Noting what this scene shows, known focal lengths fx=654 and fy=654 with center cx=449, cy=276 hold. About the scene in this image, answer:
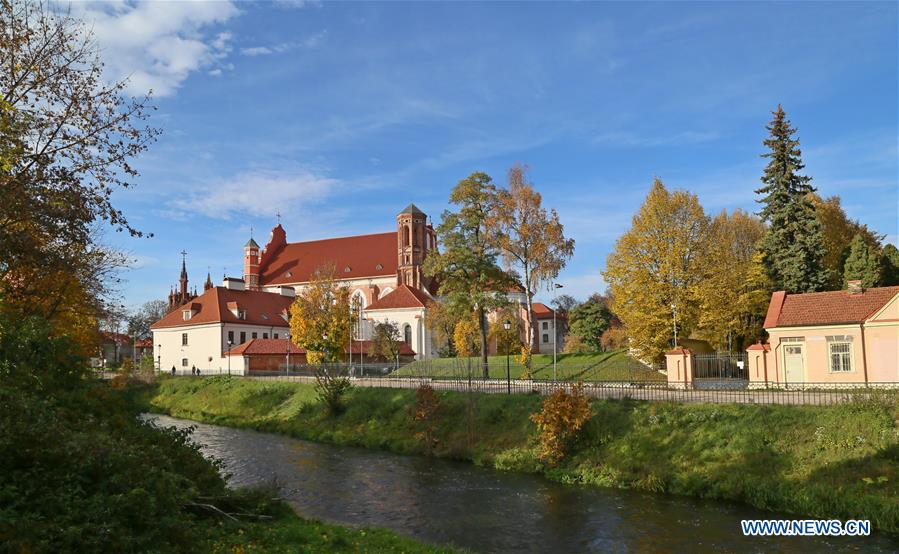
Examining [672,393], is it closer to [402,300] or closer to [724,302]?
[724,302]

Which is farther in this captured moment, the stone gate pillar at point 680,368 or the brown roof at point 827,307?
the stone gate pillar at point 680,368

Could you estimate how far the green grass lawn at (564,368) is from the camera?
125 ft

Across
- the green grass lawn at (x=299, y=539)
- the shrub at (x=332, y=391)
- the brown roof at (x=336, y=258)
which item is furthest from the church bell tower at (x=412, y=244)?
the green grass lawn at (x=299, y=539)

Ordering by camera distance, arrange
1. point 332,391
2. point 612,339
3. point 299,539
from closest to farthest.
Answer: point 299,539, point 332,391, point 612,339

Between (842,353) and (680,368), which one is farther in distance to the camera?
(680,368)

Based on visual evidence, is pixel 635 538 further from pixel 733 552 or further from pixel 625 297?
pixel 625 297

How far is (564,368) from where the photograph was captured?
4359cm

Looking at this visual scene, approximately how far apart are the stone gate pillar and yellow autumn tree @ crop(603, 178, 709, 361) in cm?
763

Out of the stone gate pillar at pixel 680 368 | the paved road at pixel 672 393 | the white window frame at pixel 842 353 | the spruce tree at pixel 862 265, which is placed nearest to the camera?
the paved road at pixel 672 393

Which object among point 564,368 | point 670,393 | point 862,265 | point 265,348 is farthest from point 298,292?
point 670,393

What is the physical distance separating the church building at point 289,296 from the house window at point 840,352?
43842mm

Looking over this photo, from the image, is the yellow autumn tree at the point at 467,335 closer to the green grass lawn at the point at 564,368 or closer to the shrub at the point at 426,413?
the green grass lawn at the point at 564,368

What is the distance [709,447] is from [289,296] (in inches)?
2729

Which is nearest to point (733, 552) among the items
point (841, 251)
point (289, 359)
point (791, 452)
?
point (791, 452)
